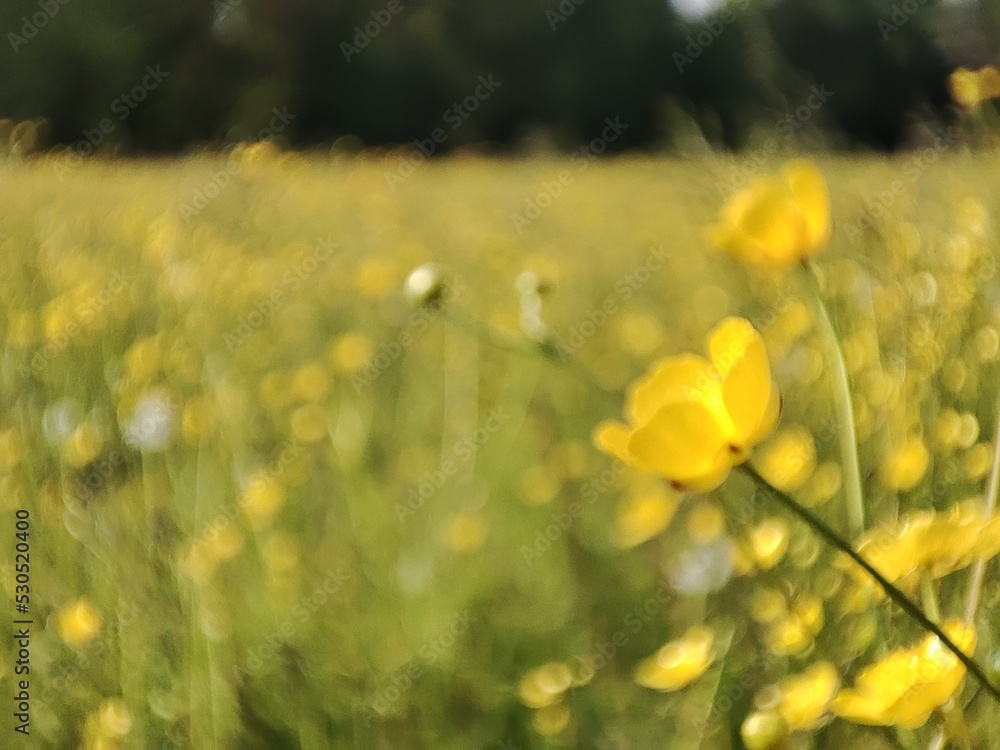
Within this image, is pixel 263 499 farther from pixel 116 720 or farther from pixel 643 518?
pixel 643 518

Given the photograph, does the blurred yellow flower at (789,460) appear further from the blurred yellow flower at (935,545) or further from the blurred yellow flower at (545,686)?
the blurred yellow flower at (935,545)

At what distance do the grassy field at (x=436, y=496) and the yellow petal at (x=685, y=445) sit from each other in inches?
Result: 2.8

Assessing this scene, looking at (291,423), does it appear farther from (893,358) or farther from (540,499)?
(893,358)

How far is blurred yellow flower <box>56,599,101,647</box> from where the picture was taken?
25.0 inches

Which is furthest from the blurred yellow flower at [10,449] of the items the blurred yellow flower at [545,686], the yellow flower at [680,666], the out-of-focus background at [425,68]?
the out-of-focus background at [425,68]

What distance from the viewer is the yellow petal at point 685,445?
234 millimetres

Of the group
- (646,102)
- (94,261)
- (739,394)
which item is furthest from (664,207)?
(646,102)

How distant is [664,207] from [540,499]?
185cm

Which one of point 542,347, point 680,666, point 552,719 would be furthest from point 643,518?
point 542,347

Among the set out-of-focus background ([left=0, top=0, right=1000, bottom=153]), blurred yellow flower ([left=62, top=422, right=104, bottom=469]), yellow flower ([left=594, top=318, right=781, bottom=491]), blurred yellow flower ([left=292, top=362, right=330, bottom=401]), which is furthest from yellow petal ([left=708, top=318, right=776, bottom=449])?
out-of-focus background ([left=0, top=0, right=1000, bottom=153])

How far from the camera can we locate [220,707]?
0.53 metres

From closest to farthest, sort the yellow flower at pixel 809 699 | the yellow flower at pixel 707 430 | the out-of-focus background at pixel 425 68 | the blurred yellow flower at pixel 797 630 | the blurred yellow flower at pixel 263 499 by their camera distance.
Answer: the yellow flower at pixel 707 430
the yellow flower at pixel 809 699
the blurred yellow flower at pixel 797 630
the blurred yellow flower at pixel 263 499
the out-of-focus background at pixel 425 68

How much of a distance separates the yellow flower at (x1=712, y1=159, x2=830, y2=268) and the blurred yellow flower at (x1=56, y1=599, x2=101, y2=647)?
1.94ft

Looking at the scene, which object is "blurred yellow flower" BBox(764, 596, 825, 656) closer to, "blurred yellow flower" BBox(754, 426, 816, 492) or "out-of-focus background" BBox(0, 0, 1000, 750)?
"out-of-focus background" BBox(0, 0, 1000, 750)
